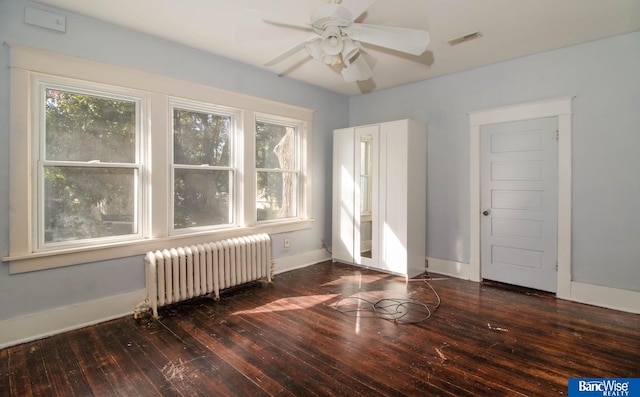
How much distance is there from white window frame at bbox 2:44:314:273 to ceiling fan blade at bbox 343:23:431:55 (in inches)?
81.5

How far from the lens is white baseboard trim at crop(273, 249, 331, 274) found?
14.4ft

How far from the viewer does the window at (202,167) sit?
345cm

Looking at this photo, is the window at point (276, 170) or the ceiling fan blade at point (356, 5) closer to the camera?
the ceiling fan blade at point (356, 5)

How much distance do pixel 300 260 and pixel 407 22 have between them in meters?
3.28

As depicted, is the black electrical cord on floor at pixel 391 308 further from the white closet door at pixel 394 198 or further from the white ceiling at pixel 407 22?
the white ceiling at pixel 407 22

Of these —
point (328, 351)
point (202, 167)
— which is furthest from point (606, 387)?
point (202, 167)

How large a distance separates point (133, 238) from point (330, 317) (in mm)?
2088

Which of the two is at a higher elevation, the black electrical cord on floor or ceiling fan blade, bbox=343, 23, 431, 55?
ceiling fan blade, bbox=343, 23, 431, 55

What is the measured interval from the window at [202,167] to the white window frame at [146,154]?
4.6 inches

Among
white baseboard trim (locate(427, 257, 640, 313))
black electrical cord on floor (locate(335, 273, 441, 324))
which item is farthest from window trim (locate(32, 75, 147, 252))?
white baseboard trim (locate(427, 257, 640, 313))

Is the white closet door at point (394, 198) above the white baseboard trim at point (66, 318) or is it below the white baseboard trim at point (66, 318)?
above

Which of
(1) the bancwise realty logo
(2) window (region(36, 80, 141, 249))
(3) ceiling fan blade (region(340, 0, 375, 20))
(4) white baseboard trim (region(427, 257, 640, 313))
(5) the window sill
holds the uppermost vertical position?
(3) ceiling fan blade (region(340, 0, 375, 20))

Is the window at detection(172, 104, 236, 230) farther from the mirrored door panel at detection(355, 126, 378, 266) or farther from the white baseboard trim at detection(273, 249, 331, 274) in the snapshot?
the mirrored door panel at detection(355, 126, 378, 266)

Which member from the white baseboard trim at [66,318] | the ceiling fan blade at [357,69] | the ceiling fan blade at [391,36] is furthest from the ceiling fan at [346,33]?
the white baseboard trim at [66,318]
